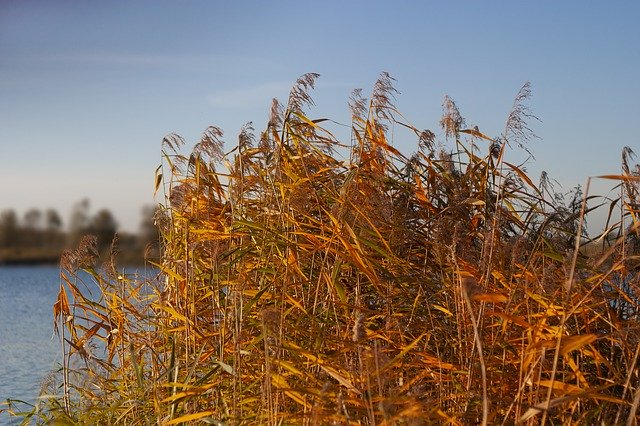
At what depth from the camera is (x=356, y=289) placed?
4051 millimetres

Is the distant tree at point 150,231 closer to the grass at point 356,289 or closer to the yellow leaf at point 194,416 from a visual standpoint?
the grass at point 356,289

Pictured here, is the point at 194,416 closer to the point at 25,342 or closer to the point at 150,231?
the point at 150,231

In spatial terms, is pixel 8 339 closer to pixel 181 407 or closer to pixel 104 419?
pixel 104 419

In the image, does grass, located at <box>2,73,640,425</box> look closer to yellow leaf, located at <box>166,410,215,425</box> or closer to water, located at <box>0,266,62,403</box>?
yellow leaf, located at <box>166,410,215,425</box>

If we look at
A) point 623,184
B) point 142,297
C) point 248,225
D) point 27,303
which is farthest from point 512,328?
point 27,303

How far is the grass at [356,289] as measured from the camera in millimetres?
3889

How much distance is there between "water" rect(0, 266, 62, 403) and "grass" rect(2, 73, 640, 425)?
1.25m

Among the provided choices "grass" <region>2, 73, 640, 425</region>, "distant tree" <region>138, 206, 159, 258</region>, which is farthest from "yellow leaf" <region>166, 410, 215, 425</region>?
"distant tree" <region>138, 206, 159, 258</region>

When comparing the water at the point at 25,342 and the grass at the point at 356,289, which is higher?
the grass at the point at 356,289

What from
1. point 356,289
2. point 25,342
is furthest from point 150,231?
point 25,342

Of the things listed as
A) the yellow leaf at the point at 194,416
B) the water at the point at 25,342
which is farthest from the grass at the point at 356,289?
the water at the point at 25,342

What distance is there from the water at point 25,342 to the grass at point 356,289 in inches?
49.0

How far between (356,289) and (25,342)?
10429mm

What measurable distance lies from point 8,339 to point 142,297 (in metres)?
9.31
